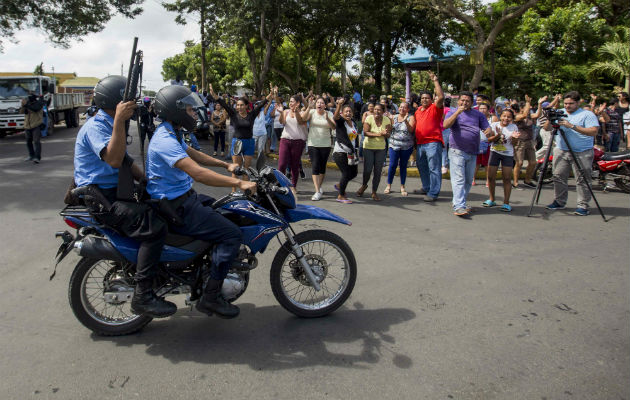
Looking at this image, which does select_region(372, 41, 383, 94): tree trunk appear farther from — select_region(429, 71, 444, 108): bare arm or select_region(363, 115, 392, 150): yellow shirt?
select_region(429, 71, 444, 108): bare arm

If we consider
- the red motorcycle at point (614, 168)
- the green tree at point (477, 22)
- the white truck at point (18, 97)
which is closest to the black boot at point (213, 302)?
the red motorcycle at point (614, 168)

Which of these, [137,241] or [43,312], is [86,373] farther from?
[43,312]

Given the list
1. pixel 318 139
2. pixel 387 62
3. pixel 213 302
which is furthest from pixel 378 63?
pixel 213 302

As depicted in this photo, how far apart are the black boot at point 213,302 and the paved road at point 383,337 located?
0.22 metres

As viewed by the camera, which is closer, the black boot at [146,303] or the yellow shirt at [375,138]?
the black boot at [146,303]

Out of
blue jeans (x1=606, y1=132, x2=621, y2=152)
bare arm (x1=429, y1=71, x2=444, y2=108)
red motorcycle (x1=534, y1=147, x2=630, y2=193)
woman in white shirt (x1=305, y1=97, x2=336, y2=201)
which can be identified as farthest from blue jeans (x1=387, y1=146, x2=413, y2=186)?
blue jeans (x1=606, y1=132, x2=621, y2=152)

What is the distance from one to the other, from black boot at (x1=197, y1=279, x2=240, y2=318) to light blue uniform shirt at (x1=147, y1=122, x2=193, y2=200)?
69cm

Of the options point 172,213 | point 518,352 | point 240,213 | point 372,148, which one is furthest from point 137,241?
point 372,148

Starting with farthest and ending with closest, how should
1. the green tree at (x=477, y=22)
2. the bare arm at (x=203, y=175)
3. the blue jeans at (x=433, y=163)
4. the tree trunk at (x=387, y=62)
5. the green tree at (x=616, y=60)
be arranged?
the tree trunk at (x=387, y=62)
the green tree at (x=616, y=60)
the green tree at (x=477, y=22)
the blue jeans at (x=433, y=163)
the bare arm at (x=203, y=175)

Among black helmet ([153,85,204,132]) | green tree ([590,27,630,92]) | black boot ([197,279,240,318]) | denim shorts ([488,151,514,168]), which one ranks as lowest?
black boot ([197,279,240,318])

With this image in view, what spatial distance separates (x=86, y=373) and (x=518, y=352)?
2.92m

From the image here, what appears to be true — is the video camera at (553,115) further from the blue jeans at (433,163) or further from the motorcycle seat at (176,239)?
the motorcycle seat at (176,239)

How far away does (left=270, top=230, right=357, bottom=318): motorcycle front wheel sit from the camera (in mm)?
3824

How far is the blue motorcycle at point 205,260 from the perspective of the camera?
346 centimetres
